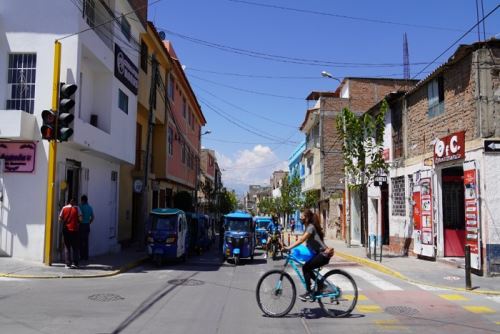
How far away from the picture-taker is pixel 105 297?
10133 mm

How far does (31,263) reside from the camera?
14062 millimetres

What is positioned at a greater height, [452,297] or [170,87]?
[170,87]

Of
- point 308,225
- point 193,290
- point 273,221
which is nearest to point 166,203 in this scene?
point 273,221

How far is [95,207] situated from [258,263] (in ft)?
21.0

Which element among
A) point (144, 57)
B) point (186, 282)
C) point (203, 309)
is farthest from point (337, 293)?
point (144, 57)

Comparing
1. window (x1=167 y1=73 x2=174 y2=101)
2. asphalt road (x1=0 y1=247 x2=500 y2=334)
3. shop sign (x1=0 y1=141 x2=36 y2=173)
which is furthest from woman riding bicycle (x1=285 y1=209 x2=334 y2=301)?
window (x1=167 y1=73 x2=174 y2=101)

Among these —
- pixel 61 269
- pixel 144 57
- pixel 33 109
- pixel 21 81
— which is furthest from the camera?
pixel 144 57

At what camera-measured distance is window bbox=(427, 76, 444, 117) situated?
683 inches

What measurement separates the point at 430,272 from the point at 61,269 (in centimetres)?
1051

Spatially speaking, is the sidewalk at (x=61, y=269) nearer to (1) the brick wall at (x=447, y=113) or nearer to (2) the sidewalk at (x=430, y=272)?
(2) the sidewalk at (x=430, y=272)

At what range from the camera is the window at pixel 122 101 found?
20.1 m

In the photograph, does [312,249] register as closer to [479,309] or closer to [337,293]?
[337,293]

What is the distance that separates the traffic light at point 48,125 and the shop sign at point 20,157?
1857 mm

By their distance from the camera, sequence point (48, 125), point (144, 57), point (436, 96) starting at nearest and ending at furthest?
1. point (48, 125)
2. point (436, 96)
3. point (144, 57)
